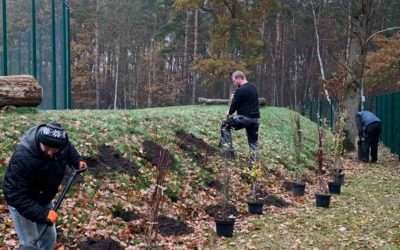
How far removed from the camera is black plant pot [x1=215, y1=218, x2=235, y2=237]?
6102 mm

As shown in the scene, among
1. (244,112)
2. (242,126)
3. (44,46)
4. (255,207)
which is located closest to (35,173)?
(255,207)

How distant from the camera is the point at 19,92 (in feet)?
28.0

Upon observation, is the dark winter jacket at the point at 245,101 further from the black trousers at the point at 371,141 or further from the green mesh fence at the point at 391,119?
the green mesh fence at the point at 391,119

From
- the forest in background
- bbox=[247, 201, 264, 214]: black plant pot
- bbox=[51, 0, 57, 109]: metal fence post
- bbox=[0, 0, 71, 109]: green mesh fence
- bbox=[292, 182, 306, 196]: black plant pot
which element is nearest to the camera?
bbox=[247, 201, 264, 214]: black plant pot

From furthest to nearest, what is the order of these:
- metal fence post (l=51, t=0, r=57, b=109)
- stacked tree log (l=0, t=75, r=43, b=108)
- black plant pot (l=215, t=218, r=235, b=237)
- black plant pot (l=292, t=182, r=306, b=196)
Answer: metal fence post (l=51, t=0, r=57, b=109) → black plant pot (l=292, t=182, r=306, b=196) → stacked tree log (l=0, t=75, r=43, b=108) → black plant pot (l=215, t=218, r=235, b=237)

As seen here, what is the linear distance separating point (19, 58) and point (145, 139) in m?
5.92

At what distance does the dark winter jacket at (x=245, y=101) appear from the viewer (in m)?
8.98

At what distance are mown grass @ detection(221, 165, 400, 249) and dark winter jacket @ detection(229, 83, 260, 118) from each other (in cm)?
195

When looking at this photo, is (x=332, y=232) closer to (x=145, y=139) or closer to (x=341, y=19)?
(x=145, y=139)

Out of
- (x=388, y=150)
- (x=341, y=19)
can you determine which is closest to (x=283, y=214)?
(x=388, y=150)

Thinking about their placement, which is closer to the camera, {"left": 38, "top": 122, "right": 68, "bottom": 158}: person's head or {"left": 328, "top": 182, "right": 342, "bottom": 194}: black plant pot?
{"left": 38, "top": 122, "right": 68, "bottom": 158}: person's head

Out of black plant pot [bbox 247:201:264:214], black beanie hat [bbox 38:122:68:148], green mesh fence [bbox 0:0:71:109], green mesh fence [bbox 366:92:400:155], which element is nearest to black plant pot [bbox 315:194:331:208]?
black plant pot [bbox 247:201:264:214]

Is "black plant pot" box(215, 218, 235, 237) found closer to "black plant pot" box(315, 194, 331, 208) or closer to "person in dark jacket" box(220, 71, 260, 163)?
"black plant pot" box(315, 194, 331, 208)

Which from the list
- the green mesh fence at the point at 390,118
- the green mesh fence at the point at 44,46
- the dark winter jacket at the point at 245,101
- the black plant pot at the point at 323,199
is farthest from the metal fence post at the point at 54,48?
the black plant pot at the point at 323,199
